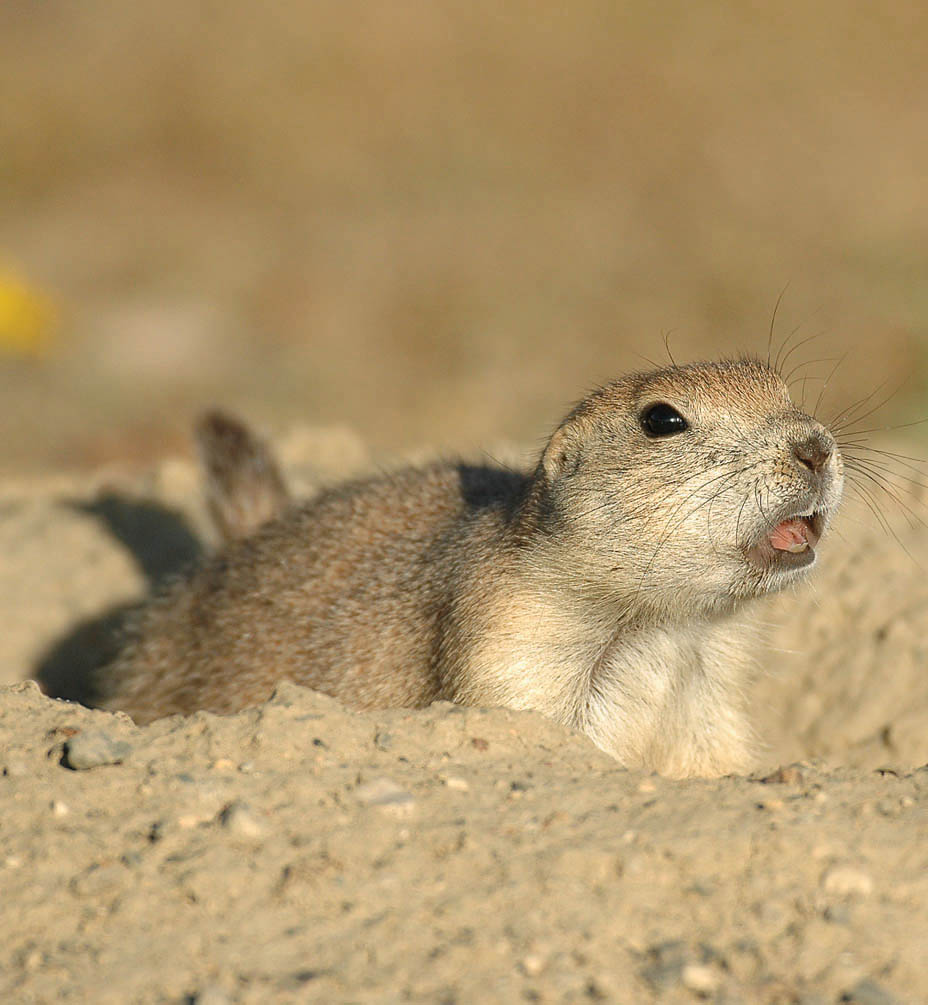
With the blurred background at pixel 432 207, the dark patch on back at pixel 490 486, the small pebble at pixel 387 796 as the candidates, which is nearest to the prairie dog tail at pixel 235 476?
the dark patch on back at pixel 490 486

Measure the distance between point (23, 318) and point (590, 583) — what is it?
1047 cm

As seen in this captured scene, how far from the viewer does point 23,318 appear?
1333cm

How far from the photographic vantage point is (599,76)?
1778cm

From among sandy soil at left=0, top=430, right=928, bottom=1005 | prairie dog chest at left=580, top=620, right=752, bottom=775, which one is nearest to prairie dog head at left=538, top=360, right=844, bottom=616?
prairie dog chest at left=580, top=620, right=752, bottom=775

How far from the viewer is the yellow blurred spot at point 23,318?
42.5 ft

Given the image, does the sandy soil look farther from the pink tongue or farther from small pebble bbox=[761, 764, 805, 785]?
the pink tongue

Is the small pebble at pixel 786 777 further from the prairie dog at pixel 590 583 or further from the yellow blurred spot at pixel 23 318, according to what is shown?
the yellow blurred spot at pixel 23 318

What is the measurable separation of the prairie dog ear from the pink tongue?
0.73 m

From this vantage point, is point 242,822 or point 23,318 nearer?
point 242,822

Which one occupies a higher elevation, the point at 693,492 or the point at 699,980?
the point at 693,492

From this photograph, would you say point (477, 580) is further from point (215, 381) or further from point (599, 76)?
point (599, 76)

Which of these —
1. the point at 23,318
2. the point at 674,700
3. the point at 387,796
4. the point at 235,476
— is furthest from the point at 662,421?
the point at 23,318

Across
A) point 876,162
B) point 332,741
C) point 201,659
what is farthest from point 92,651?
point 876,162

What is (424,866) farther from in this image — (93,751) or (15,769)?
(15,769)
